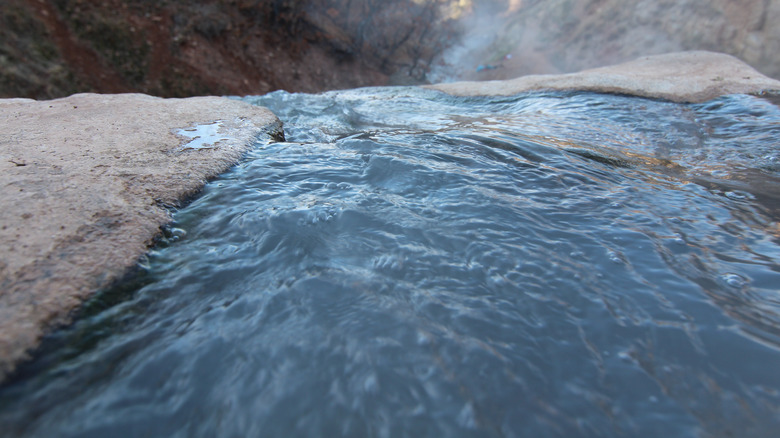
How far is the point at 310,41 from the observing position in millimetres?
12938

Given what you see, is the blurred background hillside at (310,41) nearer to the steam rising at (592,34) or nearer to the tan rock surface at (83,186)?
the steam rising at (592,34)

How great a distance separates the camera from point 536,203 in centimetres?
256

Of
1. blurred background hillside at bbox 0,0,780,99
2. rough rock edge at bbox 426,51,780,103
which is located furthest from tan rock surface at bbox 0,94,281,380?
blurred background hillside at bbox 0,0,780,99

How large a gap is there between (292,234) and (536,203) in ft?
5.12

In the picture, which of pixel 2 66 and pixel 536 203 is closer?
pixel 536 203

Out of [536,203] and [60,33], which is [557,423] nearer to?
[536,203]

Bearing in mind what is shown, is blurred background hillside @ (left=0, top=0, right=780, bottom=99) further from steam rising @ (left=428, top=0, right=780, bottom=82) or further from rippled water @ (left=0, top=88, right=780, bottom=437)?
rippled water @ (left=0, top=88, right=780, bottom=437)

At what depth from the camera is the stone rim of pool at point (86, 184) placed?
4.79 feet

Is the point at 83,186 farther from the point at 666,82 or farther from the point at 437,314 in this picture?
the point at 666,82

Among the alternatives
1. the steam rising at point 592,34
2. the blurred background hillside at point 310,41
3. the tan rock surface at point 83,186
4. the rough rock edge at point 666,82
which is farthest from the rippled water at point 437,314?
the steam rising at point 592,34

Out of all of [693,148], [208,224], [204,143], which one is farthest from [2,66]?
[693,148]

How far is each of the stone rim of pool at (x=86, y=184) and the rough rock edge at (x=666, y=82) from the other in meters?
0.59

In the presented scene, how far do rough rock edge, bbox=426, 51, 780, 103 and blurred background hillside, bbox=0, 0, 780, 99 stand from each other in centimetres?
503

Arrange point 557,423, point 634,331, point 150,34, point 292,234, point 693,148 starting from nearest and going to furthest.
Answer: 1. point 557,423
2. point 634,331
3. point 292,234
4. point 693,148
5. point 150,34
